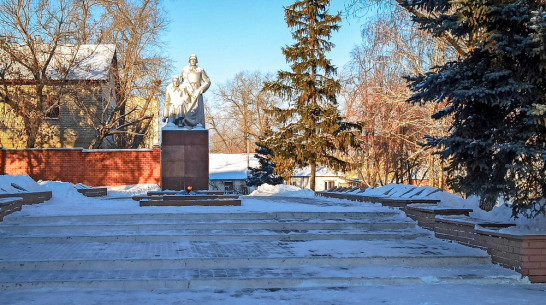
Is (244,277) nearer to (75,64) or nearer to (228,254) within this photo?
(228,254)

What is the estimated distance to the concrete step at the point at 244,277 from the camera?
5.66 metres

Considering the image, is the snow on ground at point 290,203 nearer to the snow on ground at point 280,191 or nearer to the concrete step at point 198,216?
the snow on ground at point 280,191

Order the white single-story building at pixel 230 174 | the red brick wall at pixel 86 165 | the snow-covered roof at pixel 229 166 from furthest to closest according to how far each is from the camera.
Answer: the snow-covered roof at pixel 229 166 → the white single-story building at pixel 230 174 → the red brick wall at pixel 86 165

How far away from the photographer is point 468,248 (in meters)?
7.35

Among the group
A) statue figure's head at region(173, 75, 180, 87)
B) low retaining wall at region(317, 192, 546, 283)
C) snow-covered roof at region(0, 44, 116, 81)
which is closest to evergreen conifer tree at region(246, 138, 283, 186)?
snow-covered roof at region(0, 44, 116, 81)

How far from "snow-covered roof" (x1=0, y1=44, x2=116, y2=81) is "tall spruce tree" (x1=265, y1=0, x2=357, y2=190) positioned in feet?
35.4

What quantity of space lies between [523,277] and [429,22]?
356cm

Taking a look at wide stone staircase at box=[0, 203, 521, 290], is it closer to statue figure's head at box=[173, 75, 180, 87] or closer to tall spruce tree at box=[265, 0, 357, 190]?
statue figure's head at box=[173, 75, 180, 87]

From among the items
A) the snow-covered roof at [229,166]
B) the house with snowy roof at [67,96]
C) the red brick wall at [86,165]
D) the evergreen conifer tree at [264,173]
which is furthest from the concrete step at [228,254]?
the snow-covered roof at [229,166]

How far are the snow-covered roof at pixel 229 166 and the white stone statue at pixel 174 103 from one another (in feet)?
98.0

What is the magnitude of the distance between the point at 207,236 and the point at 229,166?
131 feet

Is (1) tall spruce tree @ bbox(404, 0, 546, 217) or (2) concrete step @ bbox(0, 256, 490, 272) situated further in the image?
(2) concrete step @ bbox(0, 256, 490, 272)

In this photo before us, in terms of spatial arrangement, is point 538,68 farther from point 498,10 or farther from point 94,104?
point 94,104

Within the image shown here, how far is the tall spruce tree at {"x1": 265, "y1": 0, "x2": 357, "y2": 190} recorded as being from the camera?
79.5 feet
